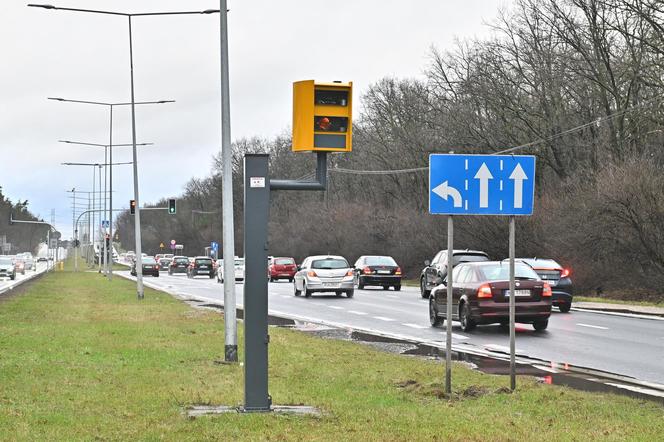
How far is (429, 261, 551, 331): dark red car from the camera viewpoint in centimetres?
2255

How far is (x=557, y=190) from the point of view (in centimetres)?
4819

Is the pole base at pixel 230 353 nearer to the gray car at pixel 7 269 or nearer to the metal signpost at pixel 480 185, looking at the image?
the metal signpost at pixel 480 185

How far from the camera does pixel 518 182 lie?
12.4 m

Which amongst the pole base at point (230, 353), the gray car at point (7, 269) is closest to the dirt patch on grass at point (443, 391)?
the pole base at point (230, 353)

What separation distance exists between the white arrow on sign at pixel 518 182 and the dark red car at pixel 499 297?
10.3m

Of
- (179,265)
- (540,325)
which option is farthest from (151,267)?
(540,325)

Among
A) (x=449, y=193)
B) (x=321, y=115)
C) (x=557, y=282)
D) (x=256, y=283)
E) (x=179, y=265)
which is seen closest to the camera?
(x=321, y=115)

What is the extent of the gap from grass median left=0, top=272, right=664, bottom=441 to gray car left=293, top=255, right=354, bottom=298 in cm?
2206

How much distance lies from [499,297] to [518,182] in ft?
34.3

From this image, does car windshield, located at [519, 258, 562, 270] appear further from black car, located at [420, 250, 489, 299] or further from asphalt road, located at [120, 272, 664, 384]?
black car, located at [420, 250, 489, 299]

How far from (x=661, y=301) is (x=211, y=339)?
21.9 m

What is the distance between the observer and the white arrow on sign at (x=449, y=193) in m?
12.3

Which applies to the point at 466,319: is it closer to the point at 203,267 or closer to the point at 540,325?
the point at 540,325

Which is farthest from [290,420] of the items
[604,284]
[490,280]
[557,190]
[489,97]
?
[489,97]
